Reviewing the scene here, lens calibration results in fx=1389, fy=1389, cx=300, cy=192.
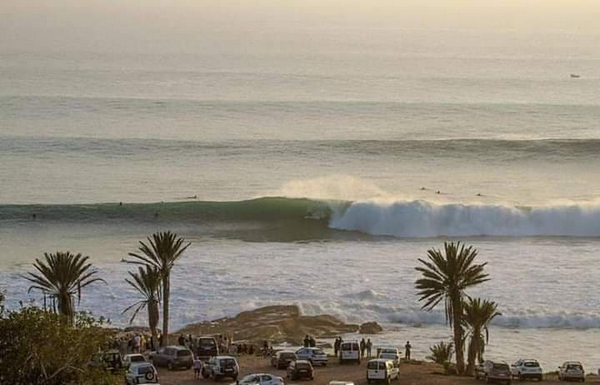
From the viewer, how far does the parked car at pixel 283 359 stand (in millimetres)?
41625

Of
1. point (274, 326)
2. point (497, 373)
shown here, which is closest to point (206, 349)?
point (274, 326)

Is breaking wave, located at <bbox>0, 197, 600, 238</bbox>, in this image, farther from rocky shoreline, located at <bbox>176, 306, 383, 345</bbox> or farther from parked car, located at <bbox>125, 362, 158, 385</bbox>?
parked car, located at <bbox>125, 362, 158, 385</bbox>

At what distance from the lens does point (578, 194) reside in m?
85.9

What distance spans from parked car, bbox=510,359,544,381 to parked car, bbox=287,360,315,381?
603cm

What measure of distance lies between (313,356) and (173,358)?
430 centimetres

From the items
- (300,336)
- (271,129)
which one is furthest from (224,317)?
(271,129)

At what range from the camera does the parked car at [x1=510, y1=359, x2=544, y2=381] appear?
40.2m

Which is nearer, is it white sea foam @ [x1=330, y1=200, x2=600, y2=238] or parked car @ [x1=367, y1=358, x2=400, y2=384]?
parked car @ [x1=367, y1=358, x2=400, y2=384]

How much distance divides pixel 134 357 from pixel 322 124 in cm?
7515

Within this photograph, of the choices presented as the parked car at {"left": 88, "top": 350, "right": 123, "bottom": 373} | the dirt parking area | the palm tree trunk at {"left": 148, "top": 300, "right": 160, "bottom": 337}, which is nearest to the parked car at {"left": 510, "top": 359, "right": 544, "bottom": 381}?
the dirt parking area

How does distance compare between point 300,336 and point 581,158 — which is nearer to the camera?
point 300,336

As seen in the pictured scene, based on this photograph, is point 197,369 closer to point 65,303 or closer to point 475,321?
point 65,303

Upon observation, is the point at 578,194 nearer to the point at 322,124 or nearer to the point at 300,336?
the point at 322,124

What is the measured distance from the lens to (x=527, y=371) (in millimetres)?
40250
